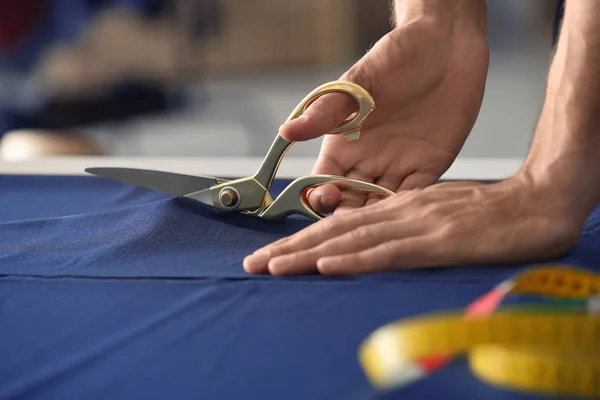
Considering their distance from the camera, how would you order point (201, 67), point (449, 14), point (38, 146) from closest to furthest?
point (449, 14) → point (38, 146) → point (201, 67)

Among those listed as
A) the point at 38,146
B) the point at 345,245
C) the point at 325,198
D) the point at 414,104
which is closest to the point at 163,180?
the point at 325,198

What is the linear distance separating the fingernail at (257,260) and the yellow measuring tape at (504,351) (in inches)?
8.6

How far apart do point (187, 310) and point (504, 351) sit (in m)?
0.27

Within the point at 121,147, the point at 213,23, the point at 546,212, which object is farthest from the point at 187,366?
the point at 213,23

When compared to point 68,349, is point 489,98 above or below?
below

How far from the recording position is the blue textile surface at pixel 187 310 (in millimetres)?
530

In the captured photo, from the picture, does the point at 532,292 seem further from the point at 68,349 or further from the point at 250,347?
the point at 68,349

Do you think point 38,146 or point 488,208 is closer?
point 488,208

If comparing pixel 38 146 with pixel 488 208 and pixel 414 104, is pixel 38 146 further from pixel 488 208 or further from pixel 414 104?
pixel 488 208

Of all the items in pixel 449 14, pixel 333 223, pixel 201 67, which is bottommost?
pixel 201 67

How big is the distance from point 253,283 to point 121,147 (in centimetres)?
413

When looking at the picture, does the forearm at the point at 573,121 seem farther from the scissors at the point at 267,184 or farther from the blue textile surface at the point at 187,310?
the scissors at the point at 267,184

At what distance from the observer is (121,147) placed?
4.71m

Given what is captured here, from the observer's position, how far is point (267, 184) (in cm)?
94
